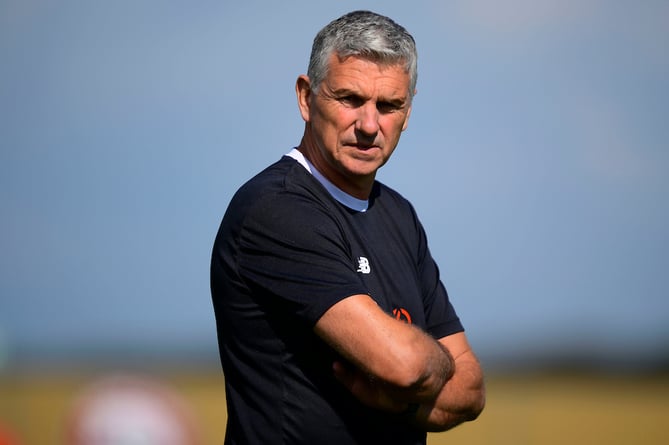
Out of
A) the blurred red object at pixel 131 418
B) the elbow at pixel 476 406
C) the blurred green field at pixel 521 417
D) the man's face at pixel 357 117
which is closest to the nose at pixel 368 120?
the man's face at pixel 357 117

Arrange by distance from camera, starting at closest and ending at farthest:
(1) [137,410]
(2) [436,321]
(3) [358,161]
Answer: (1) [137,410]
(3) [358,161]
(2) [436,321]

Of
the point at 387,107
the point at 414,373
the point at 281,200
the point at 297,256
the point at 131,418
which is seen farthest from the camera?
the point at 387,107

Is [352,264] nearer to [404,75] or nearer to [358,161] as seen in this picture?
[358,161]

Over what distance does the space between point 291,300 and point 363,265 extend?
371 millimetres

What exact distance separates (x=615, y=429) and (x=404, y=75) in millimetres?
13498

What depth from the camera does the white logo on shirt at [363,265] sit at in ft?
13.7

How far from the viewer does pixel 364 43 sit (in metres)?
4.31

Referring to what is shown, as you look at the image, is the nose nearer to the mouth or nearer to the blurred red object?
the mouth

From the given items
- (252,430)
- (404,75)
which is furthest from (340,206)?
(252,430)

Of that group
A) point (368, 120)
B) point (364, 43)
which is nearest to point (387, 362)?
point (368, 120)

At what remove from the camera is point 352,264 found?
4.11m

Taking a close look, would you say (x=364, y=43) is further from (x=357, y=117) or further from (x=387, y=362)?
(x=387, y=362)

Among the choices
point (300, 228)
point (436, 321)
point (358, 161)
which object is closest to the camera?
point (300, 228)

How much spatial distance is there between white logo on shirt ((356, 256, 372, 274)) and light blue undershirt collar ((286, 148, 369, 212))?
0.25m
